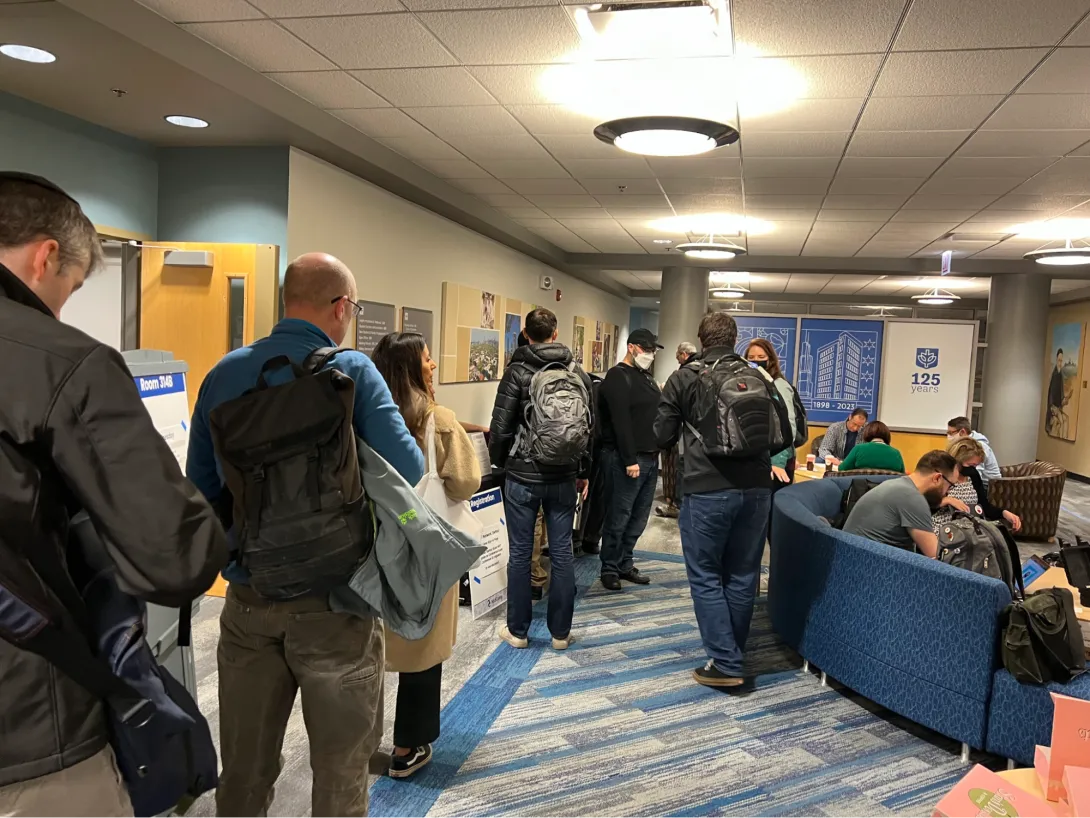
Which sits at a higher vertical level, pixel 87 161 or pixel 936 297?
pixel 936 297

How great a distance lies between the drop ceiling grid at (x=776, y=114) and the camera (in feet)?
9.48

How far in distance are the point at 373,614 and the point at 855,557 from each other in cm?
226

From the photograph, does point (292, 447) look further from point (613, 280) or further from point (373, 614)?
point (613, 280)

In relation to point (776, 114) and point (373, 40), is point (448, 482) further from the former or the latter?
point (776, 114)

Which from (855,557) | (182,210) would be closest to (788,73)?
(855,557)

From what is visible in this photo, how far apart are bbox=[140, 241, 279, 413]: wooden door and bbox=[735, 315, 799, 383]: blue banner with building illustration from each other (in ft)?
16.2

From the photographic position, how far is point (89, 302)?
446 cm

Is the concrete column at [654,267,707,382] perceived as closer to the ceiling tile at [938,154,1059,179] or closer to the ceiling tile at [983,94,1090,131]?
the ceiling tile at [938,154,1059,179]

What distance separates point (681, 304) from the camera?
33.9 ft

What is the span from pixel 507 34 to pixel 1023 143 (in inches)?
118

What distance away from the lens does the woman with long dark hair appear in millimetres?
2484

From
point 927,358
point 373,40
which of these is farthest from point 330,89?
point 927,358

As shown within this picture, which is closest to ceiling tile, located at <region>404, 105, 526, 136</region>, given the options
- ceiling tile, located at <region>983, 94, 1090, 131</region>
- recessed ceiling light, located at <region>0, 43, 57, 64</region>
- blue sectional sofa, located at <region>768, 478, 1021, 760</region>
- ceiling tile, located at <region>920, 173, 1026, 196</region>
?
recessed ceiling light, located at <region>0, 43, 57, 64</region>

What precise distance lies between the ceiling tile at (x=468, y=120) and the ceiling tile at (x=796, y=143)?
137cm
